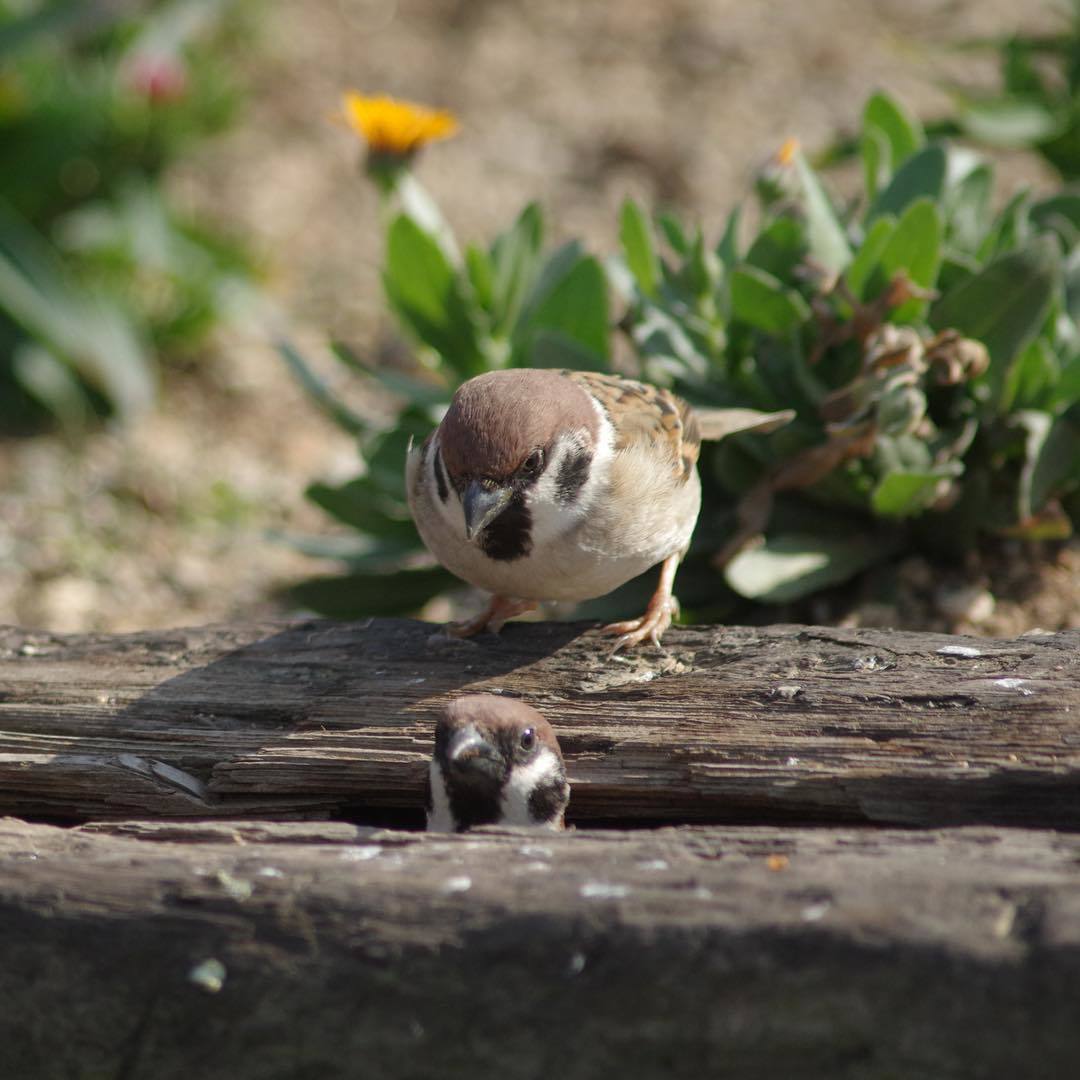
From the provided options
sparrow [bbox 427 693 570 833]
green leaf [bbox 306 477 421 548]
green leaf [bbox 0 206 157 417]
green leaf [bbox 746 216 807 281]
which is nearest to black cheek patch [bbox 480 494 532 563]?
sparrow [bbox 427 693 570 833]

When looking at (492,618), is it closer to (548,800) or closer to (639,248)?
(548,800)

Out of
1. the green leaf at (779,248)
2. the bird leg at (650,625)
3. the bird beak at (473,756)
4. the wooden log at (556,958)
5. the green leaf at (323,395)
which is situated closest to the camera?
the wooden log at (556,958)

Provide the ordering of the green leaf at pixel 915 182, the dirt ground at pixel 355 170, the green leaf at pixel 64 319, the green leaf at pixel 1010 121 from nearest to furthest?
the green leaf at pixel 915 182 < the green leaf at pixel 1010 121 < the dirt ground at pixel 355 170 < the green leaf at pixel 64 319

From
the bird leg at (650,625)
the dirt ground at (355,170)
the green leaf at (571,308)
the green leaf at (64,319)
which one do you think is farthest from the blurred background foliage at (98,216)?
the bird leg at (650,625)

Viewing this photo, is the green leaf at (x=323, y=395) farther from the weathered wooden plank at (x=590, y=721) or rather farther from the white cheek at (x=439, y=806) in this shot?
the white cheek at (x=439, y=806)

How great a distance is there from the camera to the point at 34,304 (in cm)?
552

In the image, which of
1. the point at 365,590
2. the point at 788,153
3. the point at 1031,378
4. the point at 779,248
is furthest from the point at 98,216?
the point at 1031,378

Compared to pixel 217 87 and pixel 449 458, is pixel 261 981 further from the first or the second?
pixel 217 87

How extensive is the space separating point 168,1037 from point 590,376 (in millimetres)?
1759

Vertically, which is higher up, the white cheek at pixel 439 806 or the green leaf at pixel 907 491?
the green leaf at pixel 907 491

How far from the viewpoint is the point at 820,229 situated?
369 centimetres

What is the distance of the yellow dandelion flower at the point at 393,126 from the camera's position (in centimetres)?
404

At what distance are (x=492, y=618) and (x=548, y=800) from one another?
654mm

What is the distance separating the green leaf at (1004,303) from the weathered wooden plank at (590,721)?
1012 mm
